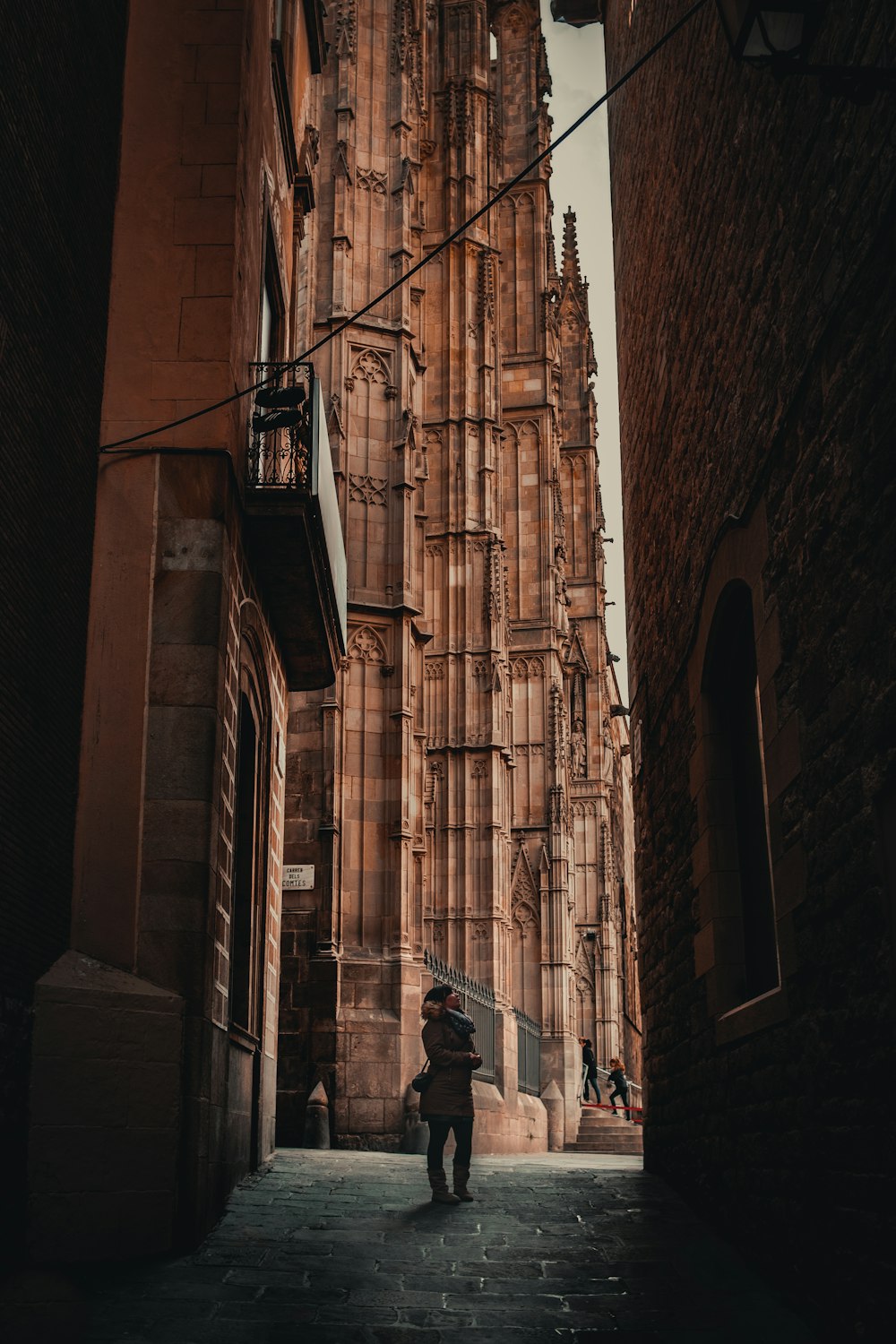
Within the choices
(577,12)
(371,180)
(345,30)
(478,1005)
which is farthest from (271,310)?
(478,1005)

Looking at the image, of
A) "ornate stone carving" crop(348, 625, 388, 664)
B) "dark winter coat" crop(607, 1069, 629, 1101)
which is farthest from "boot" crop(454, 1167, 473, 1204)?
"dark winter coat" crop(607, 1069, 629, 1101)

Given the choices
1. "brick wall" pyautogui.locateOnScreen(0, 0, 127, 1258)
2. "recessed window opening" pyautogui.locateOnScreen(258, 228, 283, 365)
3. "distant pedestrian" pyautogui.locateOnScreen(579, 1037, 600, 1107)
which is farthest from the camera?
"distant pedestrian" pyautogui.locateOnScreen(579, 1037, 600, 1107)

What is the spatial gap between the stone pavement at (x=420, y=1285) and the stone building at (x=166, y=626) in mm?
590

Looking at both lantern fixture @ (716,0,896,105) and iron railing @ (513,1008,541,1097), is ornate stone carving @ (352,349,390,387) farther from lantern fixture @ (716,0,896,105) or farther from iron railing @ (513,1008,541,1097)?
lantern fixture @ (716,0,896,105)

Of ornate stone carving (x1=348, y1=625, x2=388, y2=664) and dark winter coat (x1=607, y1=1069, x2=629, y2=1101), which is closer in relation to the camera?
ornate stone carving (x1=348, y1=625, x2=388, y2=664)

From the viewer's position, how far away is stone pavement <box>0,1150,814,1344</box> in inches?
249

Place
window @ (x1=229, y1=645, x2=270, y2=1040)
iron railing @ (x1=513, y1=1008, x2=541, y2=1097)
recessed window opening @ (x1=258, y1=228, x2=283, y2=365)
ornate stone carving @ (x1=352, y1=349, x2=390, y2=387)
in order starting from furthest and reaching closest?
iron railing @ (x1=513, y1=1008, x2=541, y2=1097) → ornate stone carving @ (x1=352, y1=349, x2=390, y2=387) → recessed window opening @ (x1=258, y1=228, x2=283, y2=365) → window @ (x1=229, y1=645, x2=270, y2=1040)

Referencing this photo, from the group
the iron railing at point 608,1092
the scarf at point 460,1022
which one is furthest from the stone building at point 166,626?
the iron railing at point 608,1092

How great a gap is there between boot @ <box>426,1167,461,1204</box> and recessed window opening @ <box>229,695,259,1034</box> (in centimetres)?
183

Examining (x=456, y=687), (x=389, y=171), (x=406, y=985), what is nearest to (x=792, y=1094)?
(x=406, y=985)

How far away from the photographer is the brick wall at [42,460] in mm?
7762

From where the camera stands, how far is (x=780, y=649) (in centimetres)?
737

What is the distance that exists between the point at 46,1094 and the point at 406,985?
1131cm

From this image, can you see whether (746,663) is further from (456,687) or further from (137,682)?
(456,687)
